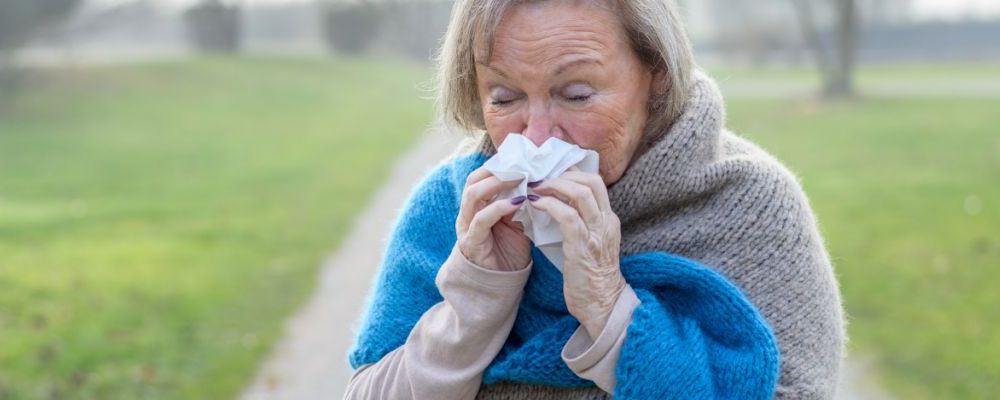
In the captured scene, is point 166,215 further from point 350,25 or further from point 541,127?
point 350,25

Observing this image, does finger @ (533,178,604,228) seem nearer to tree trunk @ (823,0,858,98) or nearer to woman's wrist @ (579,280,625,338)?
woman's wrist @ (579,280,625,338)

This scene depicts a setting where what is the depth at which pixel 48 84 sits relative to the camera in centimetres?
2248

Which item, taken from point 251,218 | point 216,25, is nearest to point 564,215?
point 251,218

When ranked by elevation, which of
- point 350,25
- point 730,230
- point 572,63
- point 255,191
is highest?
point 572,63

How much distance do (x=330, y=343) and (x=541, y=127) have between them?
202 inches

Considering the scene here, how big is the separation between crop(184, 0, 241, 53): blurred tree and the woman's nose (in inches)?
1227

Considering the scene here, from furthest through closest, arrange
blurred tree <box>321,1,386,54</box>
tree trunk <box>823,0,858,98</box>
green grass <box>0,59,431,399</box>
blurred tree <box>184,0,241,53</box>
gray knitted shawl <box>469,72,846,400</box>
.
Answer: blurred tree <box>321,1,386,54</box> < blurred tree <box>184,0,241,53</box> < tree trunk <box>823,0,858,98</box> < green grass <box>0,59,431,399</box> < gray knitted shawl <box>469,72,846,400</box>

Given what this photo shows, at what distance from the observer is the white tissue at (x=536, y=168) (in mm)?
1826

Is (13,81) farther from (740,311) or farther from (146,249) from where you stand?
(740,311)

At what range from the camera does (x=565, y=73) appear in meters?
1.91

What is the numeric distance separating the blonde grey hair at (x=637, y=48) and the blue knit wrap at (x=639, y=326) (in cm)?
17

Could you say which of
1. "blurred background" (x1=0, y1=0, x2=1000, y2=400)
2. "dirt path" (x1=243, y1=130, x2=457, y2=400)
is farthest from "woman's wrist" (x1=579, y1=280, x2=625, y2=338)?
"dirt path" (x1=243, y1=130, x2=457, y2=400)

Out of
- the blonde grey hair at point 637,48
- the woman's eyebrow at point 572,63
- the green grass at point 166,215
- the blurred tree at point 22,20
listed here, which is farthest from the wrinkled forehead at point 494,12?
the blurred tree at point 22,20

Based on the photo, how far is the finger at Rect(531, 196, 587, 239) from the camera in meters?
1.80
